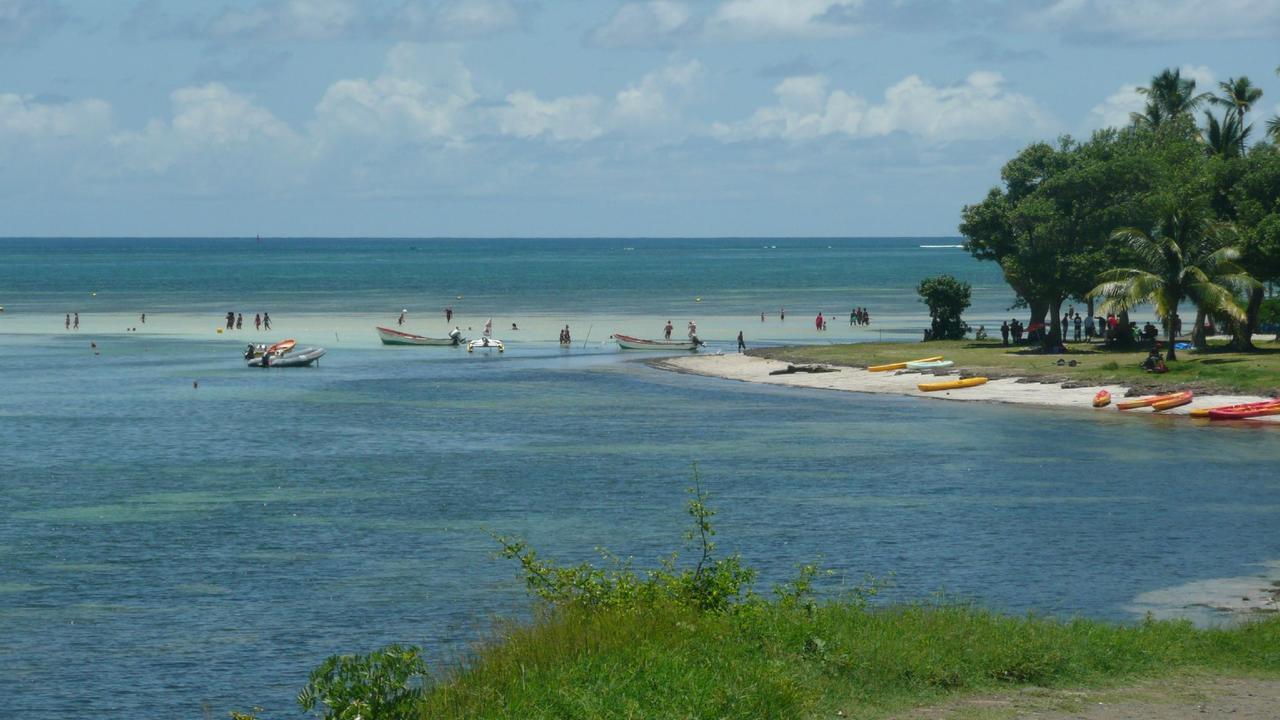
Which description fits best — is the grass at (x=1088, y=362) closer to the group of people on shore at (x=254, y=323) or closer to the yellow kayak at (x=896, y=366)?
the yellow kayak at (x=896, y=366)

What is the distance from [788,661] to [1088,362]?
65.5 m

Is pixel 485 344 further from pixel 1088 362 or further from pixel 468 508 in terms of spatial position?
pixel 468 508

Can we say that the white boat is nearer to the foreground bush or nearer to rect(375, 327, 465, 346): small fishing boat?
rect(375, 327, 465, 346): small fishing boat

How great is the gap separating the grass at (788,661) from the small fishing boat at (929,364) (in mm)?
61255

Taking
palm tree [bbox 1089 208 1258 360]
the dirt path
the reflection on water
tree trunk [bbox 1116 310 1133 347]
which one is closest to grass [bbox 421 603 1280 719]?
the dirt path

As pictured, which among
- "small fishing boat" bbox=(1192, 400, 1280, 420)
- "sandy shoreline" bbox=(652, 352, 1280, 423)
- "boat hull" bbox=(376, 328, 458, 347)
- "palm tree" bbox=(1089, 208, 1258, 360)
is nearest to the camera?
"small fishing boat" bbox=(1192, 400, 1280, 420)

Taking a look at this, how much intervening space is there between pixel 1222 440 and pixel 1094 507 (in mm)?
16305

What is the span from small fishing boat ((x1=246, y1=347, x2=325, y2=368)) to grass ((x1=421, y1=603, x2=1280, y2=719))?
258ft

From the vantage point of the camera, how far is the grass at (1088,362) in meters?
70.5

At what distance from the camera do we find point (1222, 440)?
58.7 meters

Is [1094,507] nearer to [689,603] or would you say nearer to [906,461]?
[906,461]

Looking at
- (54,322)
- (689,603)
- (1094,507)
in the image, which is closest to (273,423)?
(1094,507)

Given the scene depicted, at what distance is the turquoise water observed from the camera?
3097 centimetres

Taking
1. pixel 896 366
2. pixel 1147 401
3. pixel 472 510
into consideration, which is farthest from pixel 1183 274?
pixel 472 510
